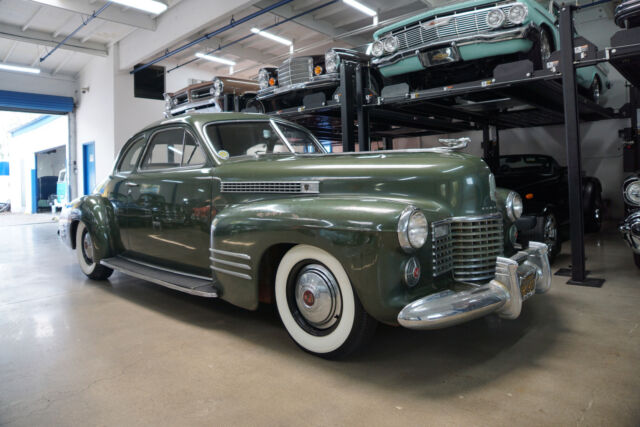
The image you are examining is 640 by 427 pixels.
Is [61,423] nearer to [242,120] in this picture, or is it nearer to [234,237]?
[234,237]

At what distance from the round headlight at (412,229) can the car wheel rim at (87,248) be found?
350 centimetres

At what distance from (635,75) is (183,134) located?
528cm

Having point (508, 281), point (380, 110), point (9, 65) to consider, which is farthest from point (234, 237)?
point (9, 65)

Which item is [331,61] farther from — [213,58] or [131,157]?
[213,58]

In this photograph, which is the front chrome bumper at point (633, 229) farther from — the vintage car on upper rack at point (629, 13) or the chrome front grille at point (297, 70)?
the chrome front grille at point (297, 70)

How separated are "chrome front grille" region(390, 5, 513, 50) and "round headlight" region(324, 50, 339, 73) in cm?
99

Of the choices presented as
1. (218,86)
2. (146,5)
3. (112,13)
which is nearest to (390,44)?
(218,86)

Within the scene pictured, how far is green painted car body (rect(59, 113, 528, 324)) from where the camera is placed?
6.61 feet

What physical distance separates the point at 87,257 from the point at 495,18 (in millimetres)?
4677

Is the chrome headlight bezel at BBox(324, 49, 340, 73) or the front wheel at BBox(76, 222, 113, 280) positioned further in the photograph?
the chrome headlight bezel at BBox(324, 49, 340, 73)

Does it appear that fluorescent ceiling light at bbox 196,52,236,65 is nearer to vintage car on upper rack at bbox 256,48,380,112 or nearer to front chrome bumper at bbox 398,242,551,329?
vintage car on upper rack at bbox 256,48,380,112

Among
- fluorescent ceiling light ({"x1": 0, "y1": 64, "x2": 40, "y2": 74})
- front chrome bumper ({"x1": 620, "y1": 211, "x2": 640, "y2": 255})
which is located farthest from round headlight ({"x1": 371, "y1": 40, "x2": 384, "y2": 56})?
fluorescent ceiling light ({"x1": 0, "y1": 64, "x2": 40, "y2": 74})

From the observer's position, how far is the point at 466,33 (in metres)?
4.13

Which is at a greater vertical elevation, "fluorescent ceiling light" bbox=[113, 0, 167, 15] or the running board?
"fluorescent ceiling light" bbox=[113, 0, 167, 15]
